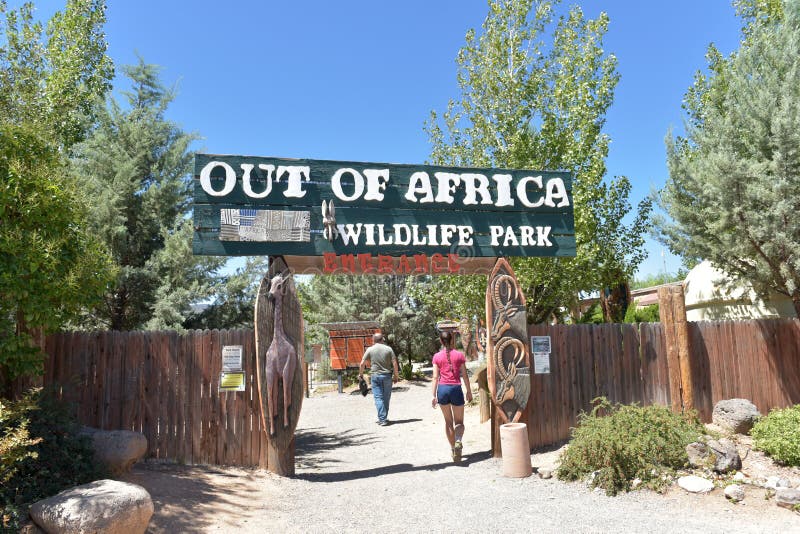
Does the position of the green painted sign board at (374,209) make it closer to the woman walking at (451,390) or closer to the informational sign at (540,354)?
the informational sign at (540,354)

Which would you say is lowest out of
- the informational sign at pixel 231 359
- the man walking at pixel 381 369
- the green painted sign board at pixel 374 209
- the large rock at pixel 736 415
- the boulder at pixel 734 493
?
the boulder at pixel 734 493

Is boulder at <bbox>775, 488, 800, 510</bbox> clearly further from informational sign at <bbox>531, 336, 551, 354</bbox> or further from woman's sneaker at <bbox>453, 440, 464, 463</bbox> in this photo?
woman's sneaker at <bbox>453, 440, 464, 463</bbox>

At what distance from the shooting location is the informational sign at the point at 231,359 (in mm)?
7223

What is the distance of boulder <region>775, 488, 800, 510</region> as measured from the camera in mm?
5484

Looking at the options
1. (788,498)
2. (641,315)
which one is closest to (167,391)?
(788,498)

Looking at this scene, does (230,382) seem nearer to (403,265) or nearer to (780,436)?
(403,265)

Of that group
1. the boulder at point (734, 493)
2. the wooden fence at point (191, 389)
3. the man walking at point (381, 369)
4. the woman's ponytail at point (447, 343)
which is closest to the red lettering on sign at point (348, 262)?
the wooden fence at point (191, 389)

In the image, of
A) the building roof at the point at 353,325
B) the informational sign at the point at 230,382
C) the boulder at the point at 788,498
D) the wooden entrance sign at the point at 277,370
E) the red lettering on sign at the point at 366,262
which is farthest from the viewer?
the building roof at the point at 353,325

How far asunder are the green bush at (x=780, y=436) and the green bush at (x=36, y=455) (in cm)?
796

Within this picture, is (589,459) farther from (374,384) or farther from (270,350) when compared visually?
(374,384)

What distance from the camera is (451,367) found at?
26.4 feet

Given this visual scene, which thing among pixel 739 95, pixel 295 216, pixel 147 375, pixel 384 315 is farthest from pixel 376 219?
pixel 384 315

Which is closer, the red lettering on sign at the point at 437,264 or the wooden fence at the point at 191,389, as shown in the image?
the wooden fence at the point at 191,389

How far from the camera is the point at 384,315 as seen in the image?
2197cm
